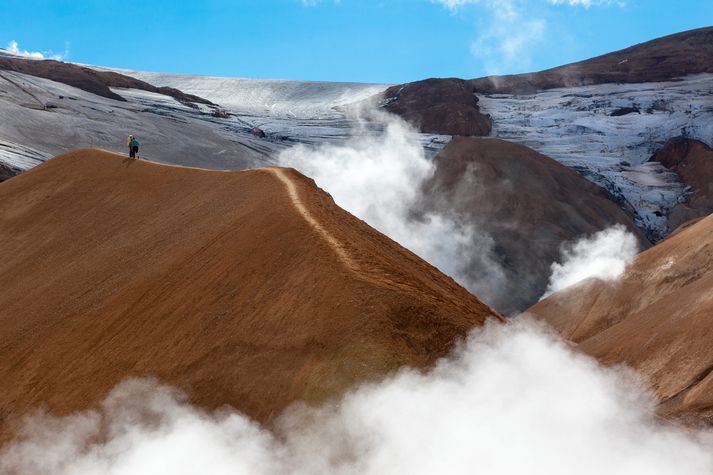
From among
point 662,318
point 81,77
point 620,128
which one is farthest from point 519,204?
point 81,77

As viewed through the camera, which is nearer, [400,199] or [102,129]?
[400,199]

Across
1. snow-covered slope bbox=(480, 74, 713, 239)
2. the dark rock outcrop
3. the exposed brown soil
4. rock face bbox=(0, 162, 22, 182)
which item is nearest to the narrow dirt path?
rock face bbox=(0, 162, 22, 182)

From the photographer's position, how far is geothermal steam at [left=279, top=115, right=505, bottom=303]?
3866cm

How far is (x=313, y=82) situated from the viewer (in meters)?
96.6

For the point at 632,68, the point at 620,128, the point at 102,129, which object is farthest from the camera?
the point at 632,68

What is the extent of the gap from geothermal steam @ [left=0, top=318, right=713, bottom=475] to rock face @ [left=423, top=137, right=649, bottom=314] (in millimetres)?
24550

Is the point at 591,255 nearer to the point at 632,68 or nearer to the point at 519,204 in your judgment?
the point at 519,204

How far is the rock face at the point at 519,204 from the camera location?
3953cm

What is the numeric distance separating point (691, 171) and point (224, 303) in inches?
2086

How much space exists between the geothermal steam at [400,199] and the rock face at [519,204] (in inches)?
25.8

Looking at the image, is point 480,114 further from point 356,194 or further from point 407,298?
point 407,298

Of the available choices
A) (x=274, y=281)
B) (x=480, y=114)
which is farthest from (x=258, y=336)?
(x=480, y=114)

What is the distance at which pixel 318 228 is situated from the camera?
44.7 ft

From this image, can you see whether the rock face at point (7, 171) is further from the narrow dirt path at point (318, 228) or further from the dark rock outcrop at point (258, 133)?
the dark rock outcrop at point (258, 133)
